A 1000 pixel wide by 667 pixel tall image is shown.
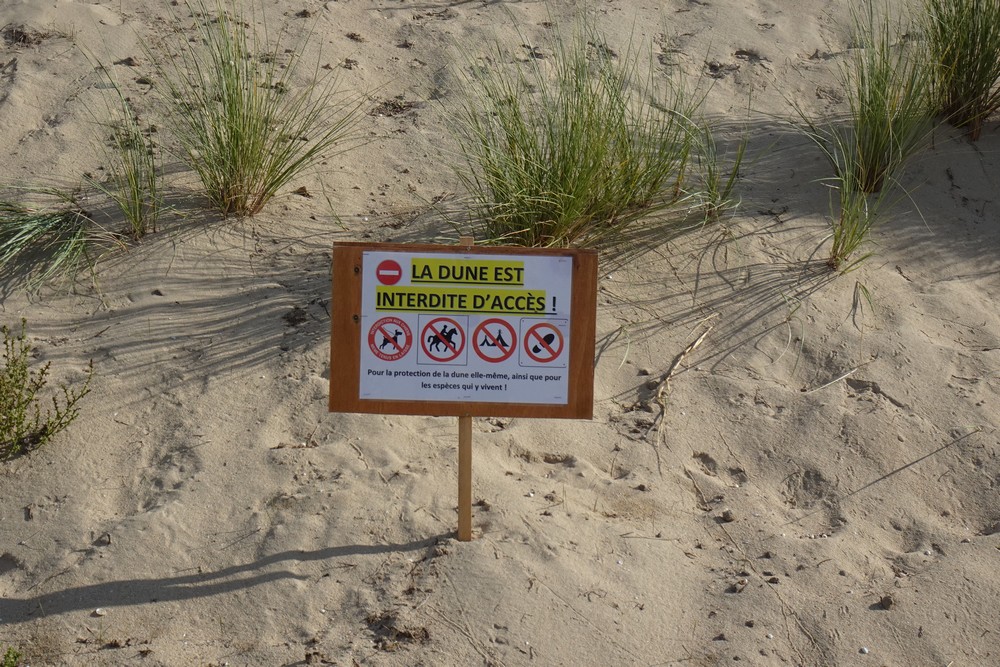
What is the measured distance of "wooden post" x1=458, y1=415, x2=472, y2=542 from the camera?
2.81 m

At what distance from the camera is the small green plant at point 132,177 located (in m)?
3.92

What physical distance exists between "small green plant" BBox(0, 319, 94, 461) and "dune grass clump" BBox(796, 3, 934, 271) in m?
2.79

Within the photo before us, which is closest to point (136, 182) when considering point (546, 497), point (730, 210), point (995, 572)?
point (546, 497)

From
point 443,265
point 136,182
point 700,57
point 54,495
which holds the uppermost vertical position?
point 700,57

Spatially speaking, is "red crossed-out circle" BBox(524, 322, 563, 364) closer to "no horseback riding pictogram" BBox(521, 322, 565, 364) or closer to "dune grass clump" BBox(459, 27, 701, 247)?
"no horseback riding pictogram" BBox(521, 322, 565, 364)

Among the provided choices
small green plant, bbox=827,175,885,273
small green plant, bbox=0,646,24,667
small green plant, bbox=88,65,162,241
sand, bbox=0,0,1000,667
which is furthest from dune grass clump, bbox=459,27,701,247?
small green plant, bbox=0,646,24,667

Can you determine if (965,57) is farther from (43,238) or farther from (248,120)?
(43,238)

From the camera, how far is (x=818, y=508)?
3186mm

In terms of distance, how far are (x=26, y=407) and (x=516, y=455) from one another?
152 cm

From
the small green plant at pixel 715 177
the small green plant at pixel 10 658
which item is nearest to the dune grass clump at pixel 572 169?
the small green plant at pixel 715 177

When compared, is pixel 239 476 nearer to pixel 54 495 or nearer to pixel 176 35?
pixel 54 495

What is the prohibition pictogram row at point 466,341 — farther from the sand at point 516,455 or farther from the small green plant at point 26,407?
the small green plant at point 26,407

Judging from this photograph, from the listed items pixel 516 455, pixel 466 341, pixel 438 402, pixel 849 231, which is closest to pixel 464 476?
pixel 438 402

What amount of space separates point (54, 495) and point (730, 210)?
2733 millimetres
